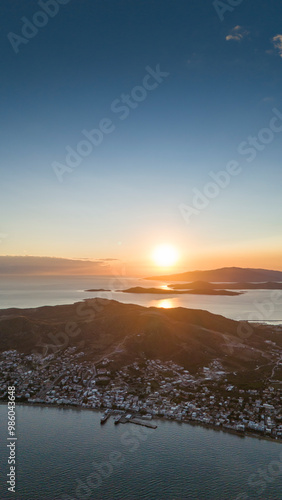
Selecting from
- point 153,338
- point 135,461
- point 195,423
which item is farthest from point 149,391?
point 153,338

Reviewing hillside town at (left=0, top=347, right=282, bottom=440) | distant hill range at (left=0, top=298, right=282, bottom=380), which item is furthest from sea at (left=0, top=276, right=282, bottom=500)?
distant hill range at (left=0, top=298, right=282, bottom=380)

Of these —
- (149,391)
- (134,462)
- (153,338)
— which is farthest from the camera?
(153,338)

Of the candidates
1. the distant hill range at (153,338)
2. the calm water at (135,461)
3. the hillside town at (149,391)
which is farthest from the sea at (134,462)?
the distant hill range at (153,338)

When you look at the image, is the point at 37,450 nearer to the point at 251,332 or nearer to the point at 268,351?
the point at 268,351

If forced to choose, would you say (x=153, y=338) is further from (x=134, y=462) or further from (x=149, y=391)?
(x=134, y=462)

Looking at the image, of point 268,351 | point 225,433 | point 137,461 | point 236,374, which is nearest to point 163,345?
point 236,374

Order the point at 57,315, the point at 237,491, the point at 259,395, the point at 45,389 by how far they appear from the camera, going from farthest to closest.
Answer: the point at 57,315 < the point at 45,389 < the point at 259,395 < the point at 237,491

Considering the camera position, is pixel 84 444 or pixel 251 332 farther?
pixel 251 332
